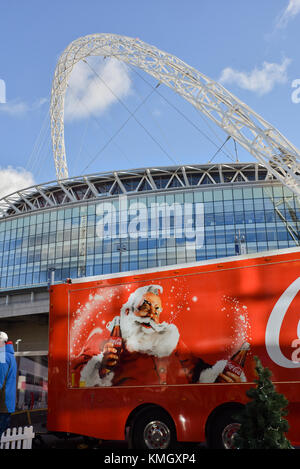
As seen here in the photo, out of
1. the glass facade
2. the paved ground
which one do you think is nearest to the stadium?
the glass facade

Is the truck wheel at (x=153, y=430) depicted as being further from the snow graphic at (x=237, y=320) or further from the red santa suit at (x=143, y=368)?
the snow graphic at (x=237, y=320)

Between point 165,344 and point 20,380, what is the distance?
601cm

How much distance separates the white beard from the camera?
33.1 feet

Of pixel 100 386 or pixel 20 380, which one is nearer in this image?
pixel 100 386

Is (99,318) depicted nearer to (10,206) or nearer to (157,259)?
(157,259)

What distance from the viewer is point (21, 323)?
4144 cm

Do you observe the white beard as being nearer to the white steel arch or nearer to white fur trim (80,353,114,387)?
white fur trim (80,353,114,387)

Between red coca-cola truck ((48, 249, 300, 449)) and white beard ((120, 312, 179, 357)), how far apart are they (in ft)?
0.08

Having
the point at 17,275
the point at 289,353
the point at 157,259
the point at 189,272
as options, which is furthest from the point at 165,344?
the point at 17,275

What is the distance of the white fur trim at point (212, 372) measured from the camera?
30.7 feet

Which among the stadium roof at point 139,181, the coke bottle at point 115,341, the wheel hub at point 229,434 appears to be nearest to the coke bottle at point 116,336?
the coke bottle at point 115,341

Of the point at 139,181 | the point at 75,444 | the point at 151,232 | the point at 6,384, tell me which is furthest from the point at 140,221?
the point at 6,384

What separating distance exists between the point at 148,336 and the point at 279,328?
3179mm

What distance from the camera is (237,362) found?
9.20 metres
